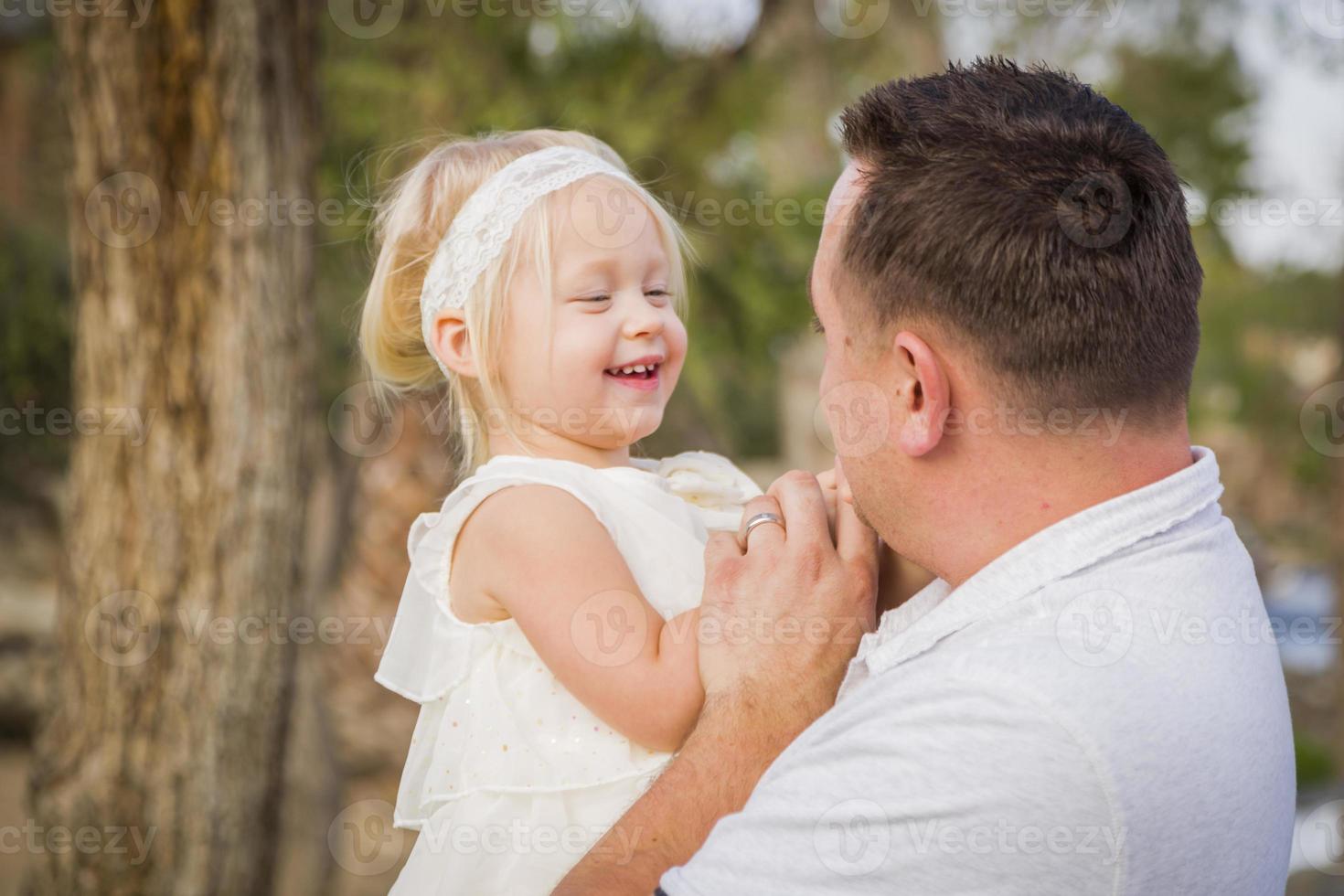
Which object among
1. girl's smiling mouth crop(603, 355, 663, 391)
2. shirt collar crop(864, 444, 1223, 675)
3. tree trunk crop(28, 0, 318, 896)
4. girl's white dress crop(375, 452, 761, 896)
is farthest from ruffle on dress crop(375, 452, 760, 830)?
tree trunk crop(28, 0, 318, 896)

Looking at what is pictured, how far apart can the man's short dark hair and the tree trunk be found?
226 cm

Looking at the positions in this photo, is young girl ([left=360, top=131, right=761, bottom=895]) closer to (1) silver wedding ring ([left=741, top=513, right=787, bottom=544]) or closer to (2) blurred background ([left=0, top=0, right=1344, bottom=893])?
(1) silver wedding ring ([left=741, top=513, right=787, bottom=544])

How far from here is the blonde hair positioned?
80.8 inches

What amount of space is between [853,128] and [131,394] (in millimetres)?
2401

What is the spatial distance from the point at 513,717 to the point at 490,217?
86cm

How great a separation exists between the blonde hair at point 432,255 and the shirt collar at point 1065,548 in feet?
2.93

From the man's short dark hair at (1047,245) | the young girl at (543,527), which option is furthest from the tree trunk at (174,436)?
the man's short dark hair at (1047,245)

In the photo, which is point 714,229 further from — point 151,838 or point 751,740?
point 751,740

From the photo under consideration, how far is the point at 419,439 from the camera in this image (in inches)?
435

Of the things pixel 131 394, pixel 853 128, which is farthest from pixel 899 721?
pixel 131 394

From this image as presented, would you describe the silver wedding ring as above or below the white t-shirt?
above

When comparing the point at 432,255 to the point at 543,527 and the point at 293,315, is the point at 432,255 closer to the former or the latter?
the point at 543,527

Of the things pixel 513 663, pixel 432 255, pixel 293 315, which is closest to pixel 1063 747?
pixel 513 663

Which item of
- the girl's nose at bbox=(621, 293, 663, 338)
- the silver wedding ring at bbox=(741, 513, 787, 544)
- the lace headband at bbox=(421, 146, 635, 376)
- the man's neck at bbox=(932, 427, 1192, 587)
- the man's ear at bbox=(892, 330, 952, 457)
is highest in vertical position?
the lace headband at bbox=(421, 146, 635, 376)
